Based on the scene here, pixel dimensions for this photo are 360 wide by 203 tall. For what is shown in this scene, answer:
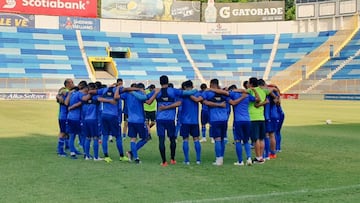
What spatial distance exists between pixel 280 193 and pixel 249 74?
5612cm

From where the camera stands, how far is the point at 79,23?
226ft

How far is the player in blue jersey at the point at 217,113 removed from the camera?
12422 millimetres

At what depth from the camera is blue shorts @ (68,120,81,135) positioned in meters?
13.8

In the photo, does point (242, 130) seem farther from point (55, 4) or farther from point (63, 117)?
point (55, 4)

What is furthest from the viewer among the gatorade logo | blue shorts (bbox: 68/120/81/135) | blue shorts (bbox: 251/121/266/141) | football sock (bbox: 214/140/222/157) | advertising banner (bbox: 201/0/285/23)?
advertising banner (bbox: 201/0/285/23)

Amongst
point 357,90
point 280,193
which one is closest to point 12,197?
point 280,193

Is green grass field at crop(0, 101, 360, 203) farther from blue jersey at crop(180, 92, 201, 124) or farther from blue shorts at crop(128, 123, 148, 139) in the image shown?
blue jersey at crop(180, 92, 201, 124)

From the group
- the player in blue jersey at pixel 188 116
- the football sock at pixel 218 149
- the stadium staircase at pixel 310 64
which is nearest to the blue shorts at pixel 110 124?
the player in blue jersey at pixel 188 116

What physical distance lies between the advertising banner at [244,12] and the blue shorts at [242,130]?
205 feet

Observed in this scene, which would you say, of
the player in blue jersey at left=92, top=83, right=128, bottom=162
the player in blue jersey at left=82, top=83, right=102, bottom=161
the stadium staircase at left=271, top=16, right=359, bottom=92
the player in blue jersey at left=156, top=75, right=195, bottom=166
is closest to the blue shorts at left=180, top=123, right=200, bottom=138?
the player in blue jersey at left=156, top=75, right=195, bottom=166

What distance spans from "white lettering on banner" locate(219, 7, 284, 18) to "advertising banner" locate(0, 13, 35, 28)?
87.6ft

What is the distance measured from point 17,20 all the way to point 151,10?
1798 cm

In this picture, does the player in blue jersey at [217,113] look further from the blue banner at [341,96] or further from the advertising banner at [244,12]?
the advertising banner at [244,12]

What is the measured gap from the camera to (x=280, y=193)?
29.2 feet
